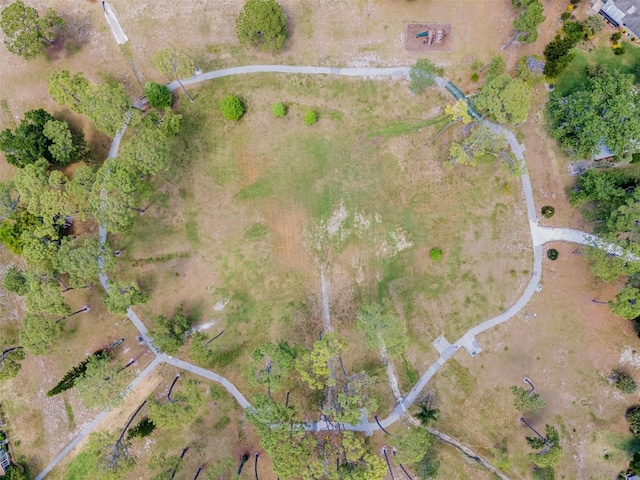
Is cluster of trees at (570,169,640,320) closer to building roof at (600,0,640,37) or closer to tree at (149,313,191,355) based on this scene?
building roof at (600,0,640,37)

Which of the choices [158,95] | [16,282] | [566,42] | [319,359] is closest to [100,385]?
[16,282]

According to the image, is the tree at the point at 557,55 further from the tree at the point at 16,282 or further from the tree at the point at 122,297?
the tree at the point at 16,282

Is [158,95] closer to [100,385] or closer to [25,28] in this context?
[25,28]

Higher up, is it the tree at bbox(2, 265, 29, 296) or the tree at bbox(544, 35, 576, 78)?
the tree at bbox(544, 35, 576, 78)

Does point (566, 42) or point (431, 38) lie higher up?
point (431, 38)

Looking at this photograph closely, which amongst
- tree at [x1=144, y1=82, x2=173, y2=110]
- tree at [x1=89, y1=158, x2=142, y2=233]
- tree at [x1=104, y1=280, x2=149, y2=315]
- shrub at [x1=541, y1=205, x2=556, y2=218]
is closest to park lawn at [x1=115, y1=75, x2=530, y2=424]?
tree at [x1=144, y1=82, x2=173, y2=110]

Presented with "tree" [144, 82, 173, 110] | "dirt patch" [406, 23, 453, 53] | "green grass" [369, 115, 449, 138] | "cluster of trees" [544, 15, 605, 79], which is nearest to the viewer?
"cluster of trees" [544, 15, 605, 79]

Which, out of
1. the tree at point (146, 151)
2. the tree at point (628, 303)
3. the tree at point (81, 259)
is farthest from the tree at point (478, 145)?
the tree at point (81, 259)

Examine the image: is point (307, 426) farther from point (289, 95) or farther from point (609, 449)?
point (289, 95)
